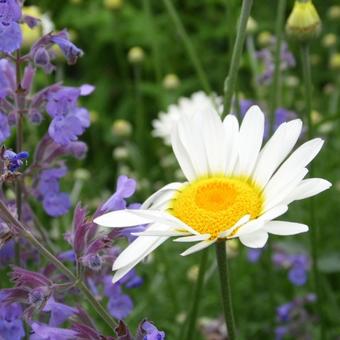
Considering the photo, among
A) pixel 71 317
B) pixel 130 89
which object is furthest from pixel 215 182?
pixel 130 89

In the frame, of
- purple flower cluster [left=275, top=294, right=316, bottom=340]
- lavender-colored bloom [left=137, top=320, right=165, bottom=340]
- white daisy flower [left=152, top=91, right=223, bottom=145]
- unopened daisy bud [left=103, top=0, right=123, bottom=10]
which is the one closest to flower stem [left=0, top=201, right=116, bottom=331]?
lavender-colored bloom [left=137, top=320, right=165, bottom=340]

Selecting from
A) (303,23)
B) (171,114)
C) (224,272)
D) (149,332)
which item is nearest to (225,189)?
(224,272)

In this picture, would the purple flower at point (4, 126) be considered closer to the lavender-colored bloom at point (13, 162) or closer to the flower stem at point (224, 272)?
the lavender-colored bloom at point (13, 162)

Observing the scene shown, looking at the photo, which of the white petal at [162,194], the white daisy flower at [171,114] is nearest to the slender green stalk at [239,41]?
the white petal at [162,194]

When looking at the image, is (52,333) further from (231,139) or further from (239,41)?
(239,41)

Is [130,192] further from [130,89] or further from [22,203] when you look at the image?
[130,89]

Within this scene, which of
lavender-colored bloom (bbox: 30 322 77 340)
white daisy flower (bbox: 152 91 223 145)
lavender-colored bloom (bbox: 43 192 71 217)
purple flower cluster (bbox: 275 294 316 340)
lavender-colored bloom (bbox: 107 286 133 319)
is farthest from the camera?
white daisy flower (bbox: 152 91 223 145)

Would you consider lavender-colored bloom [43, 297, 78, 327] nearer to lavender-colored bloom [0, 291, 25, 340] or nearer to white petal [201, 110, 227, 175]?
lavender-colored bloom [0, 291, 25, 340]
